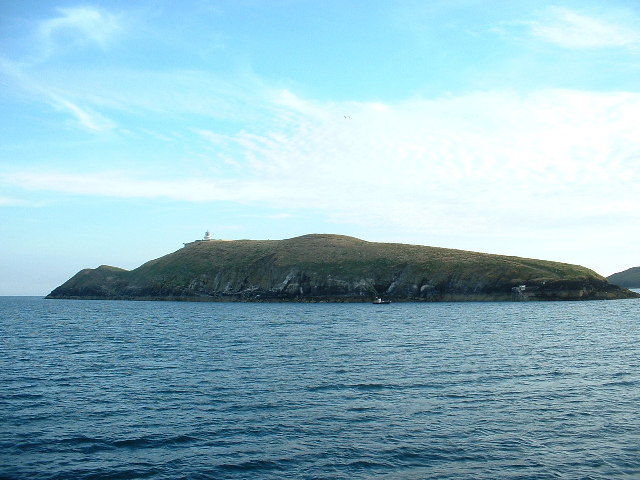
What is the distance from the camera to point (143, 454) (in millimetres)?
23406

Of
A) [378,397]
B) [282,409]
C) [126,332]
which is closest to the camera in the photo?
[282,409]

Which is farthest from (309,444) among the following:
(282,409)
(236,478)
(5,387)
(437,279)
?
(437,279)

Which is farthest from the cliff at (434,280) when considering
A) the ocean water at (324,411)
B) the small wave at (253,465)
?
the small wave at (253,465)

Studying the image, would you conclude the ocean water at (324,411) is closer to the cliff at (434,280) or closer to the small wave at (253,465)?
the small wave at (253,465)

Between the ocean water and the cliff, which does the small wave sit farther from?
the cliff

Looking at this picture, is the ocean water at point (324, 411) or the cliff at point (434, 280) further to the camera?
the cliff at point (434, 280)

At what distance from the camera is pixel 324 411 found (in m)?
30.0

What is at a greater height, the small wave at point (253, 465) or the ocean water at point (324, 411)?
the ocean water at point (324, 411)

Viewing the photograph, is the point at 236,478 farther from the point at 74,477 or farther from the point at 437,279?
the point at 437,279

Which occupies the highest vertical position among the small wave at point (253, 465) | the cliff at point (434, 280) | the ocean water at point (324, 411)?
the cliff at point (434, 280)

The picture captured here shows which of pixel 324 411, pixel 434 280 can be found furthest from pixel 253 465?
pixel 434 280

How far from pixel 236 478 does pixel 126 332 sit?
63882 millimetres

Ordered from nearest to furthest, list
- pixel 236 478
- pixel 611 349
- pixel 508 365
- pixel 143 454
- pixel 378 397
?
1. pixel 236 478
2. pixel 143 454
3. pixel 378 397
4. pixel 508 365
5. pixel 611 349

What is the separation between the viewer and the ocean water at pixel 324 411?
71.7 ft
